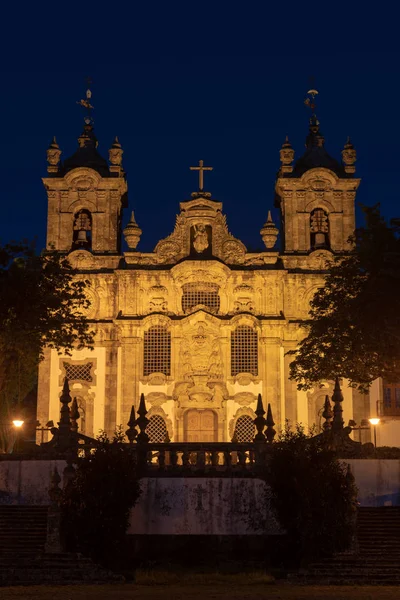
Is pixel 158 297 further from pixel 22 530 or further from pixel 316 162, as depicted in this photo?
pixel 22 530

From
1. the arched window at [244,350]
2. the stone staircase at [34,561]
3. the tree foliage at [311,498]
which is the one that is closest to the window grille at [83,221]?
the arched window at [244,350]

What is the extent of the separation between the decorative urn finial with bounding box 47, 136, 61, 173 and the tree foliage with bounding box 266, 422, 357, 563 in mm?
24809

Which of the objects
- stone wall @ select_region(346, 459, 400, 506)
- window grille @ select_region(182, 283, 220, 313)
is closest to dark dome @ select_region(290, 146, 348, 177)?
window grille @ select_region(182, 283, 220, 313)

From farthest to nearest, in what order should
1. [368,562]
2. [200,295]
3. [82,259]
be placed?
1. [82,259]
2. [200,295]
3. [368,562]

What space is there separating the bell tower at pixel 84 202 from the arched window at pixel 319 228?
Result: 8747 mm

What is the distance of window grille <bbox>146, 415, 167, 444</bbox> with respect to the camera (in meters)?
41.3

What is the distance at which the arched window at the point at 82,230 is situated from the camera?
44.6 meters

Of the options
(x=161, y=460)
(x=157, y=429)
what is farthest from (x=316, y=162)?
(x=161, y=460)

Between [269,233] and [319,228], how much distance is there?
104 inches

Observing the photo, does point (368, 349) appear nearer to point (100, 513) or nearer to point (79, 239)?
point (100, 513)

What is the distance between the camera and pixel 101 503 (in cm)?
2281

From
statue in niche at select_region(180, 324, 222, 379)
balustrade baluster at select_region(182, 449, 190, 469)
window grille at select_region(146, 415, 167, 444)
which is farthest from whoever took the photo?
statue in niche at select_region(180, 324, 222, 379)

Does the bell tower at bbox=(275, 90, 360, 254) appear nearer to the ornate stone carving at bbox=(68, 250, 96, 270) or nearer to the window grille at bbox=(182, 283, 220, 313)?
the window grille at bbox=(182, 283, 220, 313)

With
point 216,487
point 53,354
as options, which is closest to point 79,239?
point 53,354
